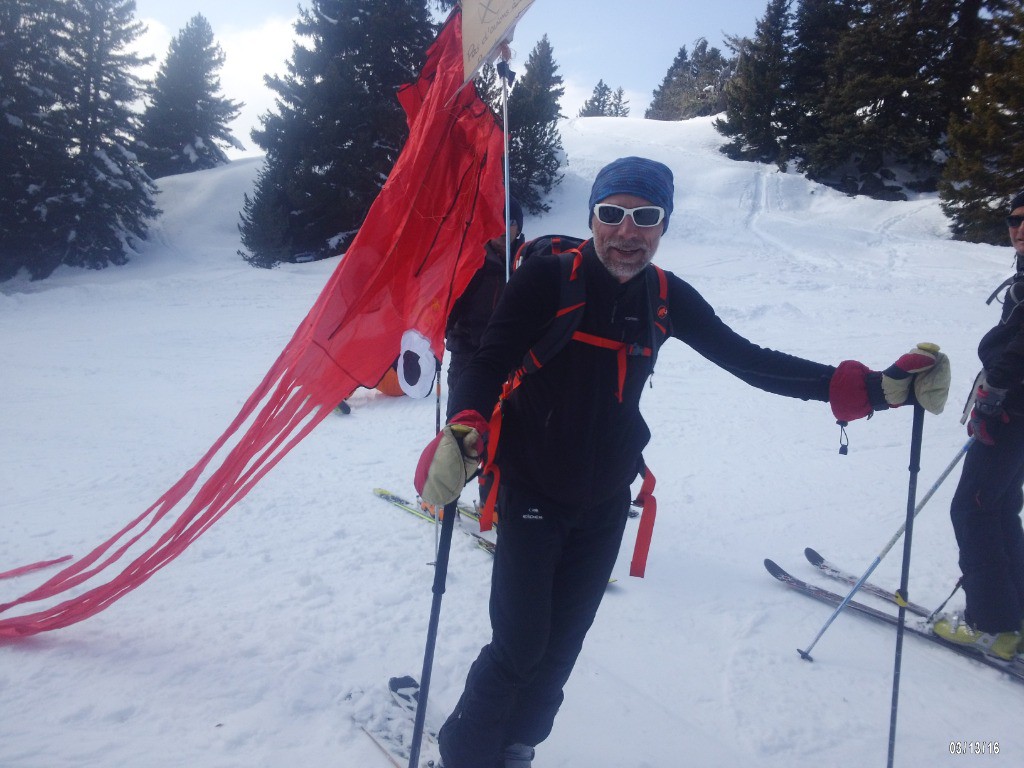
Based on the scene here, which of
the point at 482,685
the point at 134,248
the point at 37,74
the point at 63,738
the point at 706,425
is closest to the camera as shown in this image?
the point at 482,685

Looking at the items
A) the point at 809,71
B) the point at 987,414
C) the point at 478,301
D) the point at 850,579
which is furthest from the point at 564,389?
the point at 809,71

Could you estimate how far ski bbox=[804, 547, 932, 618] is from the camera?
133 inches

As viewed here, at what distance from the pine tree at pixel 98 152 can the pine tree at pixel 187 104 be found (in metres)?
10.8

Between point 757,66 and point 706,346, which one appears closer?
point 706,346

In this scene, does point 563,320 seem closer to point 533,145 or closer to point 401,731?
point 401,731

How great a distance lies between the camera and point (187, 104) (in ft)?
103

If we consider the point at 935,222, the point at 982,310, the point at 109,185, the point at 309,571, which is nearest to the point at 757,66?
the point at 935,222

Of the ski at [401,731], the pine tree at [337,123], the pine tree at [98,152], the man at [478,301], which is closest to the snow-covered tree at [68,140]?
the pine tree at [98,152]

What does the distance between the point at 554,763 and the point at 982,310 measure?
1131 cm

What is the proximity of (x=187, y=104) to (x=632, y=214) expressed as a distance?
36.8 metres

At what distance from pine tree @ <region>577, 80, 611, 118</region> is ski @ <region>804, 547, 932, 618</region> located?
73.2 meters

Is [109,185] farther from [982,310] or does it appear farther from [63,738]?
[982,310]

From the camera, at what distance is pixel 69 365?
8508 mm

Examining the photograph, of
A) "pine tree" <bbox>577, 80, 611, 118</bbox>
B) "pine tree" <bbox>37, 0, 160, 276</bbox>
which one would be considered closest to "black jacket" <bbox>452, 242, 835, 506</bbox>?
"pine tree" <bbox>37, 0, 160, 276</bbox>
